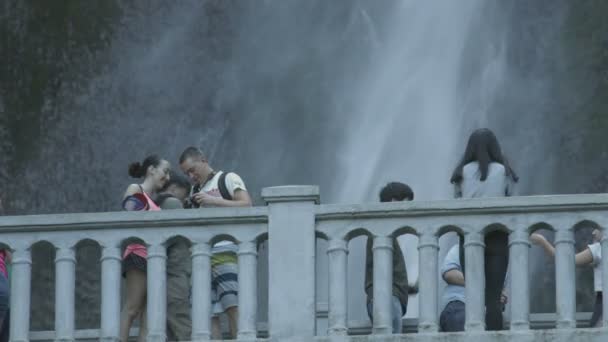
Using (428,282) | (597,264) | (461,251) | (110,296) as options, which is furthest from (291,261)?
(597,264)

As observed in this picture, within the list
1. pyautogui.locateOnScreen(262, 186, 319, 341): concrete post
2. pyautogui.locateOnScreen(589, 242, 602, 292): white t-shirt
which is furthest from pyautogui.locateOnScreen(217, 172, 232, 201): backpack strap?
pyautogui.locateOnScreen(589, 242, 602, 292): white t-shirt

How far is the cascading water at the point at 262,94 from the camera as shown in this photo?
94.9 feet

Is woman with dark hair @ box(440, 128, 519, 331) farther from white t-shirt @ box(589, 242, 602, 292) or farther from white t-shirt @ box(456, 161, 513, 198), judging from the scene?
white t-shirt @ box(589, 242, 602, 292)

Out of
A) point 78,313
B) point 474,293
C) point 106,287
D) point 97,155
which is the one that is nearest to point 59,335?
point 106,287

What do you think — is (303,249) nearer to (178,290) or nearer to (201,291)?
(201,291)

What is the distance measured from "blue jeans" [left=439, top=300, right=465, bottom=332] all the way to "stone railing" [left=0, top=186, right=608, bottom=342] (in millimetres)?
937

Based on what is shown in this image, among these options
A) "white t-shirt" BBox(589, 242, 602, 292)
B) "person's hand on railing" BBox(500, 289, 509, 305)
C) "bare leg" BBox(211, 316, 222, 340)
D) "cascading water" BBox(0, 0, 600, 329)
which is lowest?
"bare leg" BBox(211, 316, 222, 340)

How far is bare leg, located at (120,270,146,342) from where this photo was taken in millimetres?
16094

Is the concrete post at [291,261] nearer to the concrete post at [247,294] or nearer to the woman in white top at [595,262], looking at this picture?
the concrete post at [247,294]

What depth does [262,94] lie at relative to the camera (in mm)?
30141

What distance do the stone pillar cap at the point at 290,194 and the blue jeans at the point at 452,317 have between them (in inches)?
63.2

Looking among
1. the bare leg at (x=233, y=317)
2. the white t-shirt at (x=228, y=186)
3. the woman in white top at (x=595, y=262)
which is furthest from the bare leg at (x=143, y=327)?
the woman in white top at (x=595, y=262)

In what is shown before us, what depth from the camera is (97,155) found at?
96.6 feet

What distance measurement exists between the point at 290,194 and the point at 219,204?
1562 millimetres
